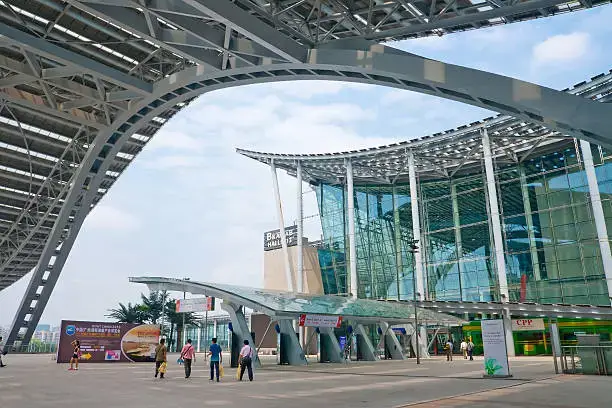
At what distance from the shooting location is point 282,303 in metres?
25.0

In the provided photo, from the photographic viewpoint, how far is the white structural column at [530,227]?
44.6 m

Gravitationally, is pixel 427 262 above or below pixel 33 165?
below

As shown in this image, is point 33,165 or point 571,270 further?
point 571,270

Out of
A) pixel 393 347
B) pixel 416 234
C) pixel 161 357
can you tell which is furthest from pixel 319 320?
pixel 416 234

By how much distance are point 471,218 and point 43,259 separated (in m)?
39.7

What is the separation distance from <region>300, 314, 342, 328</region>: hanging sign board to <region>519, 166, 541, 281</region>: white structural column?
25967 mm

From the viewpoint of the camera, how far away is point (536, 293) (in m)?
44.2

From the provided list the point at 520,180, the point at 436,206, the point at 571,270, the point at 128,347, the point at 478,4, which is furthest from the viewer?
the point at 436,206

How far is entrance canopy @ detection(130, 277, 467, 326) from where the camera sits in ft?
76.9

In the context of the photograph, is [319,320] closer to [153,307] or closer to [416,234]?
[416,234]

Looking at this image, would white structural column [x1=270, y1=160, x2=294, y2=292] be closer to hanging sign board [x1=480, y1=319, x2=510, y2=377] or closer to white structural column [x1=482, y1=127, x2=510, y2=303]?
white structural column [x1=482, y1=127, x2=510, y2=303]

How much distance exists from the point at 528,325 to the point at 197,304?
27055mm

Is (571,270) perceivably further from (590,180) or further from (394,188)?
(394,188)

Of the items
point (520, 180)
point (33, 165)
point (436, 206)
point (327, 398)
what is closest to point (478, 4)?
point (327, 398)
